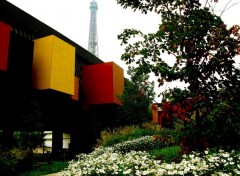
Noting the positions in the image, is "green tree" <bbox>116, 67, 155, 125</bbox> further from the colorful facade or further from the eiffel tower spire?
the eiffel tower spire

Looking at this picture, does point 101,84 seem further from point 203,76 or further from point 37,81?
point 203,76

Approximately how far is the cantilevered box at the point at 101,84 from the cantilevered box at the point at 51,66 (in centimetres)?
596

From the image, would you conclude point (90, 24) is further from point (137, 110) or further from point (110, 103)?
point (137, 110)

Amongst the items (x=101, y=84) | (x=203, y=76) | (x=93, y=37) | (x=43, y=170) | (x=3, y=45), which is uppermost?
(x=93, y=37)

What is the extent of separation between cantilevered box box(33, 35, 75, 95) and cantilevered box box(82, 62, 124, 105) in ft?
19.5

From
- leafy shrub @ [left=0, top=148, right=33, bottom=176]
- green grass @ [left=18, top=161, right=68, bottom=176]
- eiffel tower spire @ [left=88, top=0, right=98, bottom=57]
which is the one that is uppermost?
eiffel tower spire @ [left=88, top=0, right=98, bottom=57]

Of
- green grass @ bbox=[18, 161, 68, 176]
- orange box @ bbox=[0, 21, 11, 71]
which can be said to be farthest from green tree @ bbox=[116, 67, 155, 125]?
orange box @ bbox=[0, 21, 11, 71]

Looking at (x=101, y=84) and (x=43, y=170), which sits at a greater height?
(x=101, y=84)

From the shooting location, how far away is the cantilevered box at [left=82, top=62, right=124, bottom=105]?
87.5 ft

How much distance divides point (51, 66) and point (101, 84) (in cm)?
862

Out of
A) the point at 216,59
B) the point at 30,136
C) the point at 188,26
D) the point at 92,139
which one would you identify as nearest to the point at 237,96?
the point at 216,59

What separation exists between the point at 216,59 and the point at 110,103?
22.0 m

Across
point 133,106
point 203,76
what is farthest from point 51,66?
point 203,76

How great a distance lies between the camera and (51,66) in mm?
19406
